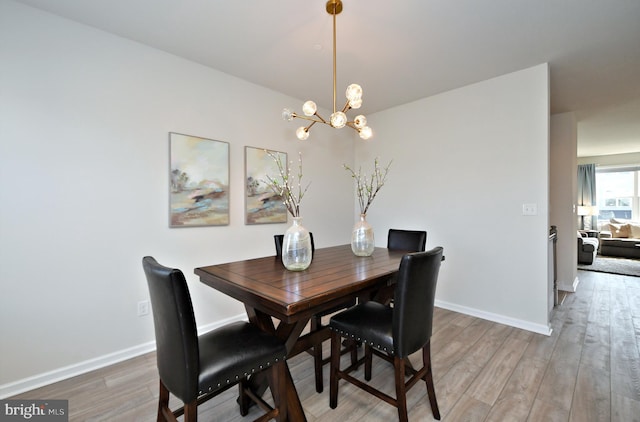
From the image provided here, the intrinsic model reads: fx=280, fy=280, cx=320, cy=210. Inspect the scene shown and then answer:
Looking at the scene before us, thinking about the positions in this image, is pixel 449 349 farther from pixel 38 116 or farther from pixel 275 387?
pixel 38 116

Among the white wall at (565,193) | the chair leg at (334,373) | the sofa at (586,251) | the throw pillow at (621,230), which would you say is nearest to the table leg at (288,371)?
the chair leg at (334,373)

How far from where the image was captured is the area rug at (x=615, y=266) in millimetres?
4913

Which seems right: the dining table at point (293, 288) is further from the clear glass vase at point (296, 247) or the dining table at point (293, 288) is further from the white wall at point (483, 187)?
the white wall at point (483, 187)

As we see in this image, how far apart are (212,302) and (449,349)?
2206 mm

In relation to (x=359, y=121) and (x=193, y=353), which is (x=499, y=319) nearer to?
(x=359, y=121)

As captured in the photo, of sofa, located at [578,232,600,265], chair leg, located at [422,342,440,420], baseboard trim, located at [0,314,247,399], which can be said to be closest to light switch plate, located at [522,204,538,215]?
chair leg, located at [422,342,440,420]

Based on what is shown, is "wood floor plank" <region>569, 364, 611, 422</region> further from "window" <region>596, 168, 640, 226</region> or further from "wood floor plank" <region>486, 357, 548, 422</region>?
"window" <region>596, 168, 640, 226</region>

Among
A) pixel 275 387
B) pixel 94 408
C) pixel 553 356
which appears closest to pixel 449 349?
pixel 553 356

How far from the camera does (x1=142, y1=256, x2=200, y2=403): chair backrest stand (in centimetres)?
109

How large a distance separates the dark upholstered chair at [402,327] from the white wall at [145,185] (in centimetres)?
160

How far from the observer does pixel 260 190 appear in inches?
122

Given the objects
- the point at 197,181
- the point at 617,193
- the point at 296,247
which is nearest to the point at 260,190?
the point at 197,181

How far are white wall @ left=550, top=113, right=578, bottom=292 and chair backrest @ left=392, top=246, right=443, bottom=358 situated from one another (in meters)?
3.57

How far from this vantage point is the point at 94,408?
1686 mm
